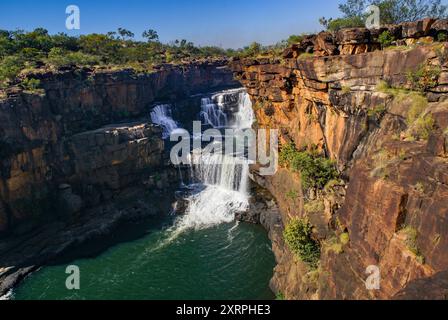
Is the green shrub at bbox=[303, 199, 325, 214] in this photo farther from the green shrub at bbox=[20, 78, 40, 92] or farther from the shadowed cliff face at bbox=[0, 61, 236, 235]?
the green shrub at bbox=[20, 78, 40, 92]

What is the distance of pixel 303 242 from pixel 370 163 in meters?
8.15

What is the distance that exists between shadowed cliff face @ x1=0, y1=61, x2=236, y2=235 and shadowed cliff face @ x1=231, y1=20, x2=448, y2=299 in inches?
768

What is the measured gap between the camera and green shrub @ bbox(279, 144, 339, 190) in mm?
24297

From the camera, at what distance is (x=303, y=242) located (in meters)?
22.5

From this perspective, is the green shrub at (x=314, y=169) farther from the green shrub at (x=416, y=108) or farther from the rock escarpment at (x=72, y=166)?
the rock escarpment at (x=72, y=166)

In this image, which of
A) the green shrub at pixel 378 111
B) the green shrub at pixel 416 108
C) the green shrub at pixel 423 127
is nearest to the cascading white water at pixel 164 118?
the green shrub at pixel 378 111

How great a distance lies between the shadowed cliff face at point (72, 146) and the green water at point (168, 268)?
24.2 ft

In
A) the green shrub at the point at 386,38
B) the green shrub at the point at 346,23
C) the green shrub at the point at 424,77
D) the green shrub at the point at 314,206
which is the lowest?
the green shrub at the point at 314,206

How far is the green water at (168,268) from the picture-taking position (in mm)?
26734

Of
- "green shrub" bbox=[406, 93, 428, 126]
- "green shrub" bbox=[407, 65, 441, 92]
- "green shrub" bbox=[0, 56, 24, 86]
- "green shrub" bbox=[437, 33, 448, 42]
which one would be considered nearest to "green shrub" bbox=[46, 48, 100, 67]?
"green shrub" bbox=[0, 56, 24, 86]

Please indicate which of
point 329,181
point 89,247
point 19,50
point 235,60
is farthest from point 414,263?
point 19,50

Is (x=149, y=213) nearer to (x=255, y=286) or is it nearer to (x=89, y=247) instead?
(x=89, y=247)

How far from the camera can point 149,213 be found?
38688 millimetres
